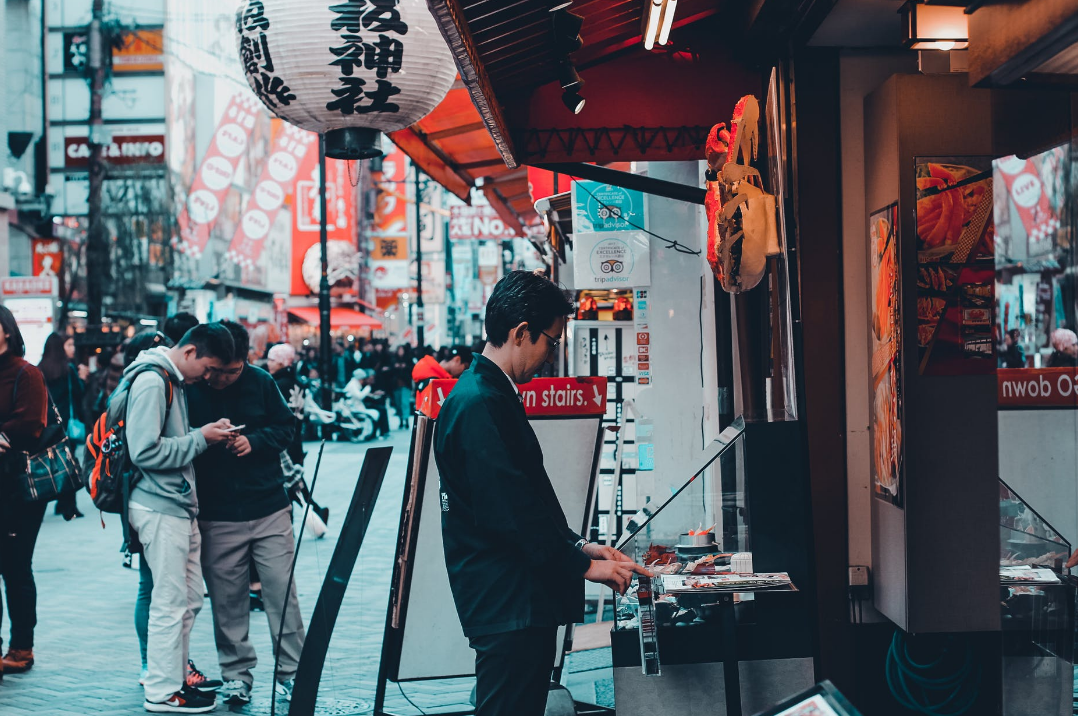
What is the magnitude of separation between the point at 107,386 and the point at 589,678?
8.91m

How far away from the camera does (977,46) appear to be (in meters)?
Answer: 3.27

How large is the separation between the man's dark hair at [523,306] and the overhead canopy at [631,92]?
215cm

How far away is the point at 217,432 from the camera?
20.4 ft

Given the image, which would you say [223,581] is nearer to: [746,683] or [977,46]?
[746,683]

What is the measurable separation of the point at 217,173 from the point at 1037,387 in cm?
1703

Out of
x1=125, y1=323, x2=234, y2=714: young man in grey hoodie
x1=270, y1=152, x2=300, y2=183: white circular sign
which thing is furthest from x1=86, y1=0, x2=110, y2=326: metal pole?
x1=125, y1=323, x2=234, y2=714: young man in grey hoodie

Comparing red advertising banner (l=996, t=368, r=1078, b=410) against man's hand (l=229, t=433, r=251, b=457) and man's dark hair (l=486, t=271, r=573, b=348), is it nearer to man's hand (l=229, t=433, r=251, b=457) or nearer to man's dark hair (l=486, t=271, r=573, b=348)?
man's dark hair (l=486, t=271, r=573, b=348)

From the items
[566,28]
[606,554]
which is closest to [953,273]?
[566,28]

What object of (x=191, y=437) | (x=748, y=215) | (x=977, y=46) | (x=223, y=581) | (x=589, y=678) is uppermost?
(x=977, y=46)

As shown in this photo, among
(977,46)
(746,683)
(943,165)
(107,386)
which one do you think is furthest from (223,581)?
(107,386)

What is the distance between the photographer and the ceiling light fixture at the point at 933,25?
169 inches

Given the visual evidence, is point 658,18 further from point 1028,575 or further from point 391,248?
point 391,248

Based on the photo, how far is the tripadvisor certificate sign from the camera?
384 inches

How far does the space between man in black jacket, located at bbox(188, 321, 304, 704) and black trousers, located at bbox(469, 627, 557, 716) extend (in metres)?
3.28
